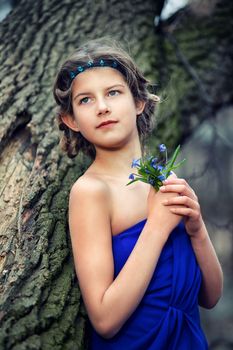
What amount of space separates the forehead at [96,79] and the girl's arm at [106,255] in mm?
391

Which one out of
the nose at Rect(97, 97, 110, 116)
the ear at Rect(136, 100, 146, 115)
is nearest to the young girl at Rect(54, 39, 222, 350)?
the nose at Rect(97, 97, 110, 116)

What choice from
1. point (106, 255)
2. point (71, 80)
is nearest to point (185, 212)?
point (106, 255)

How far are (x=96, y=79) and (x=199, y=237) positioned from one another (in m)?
0.71

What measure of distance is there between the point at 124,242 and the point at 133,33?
206 cm

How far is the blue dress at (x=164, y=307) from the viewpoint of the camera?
1.77 metres

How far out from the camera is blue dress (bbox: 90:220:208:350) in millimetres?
1773

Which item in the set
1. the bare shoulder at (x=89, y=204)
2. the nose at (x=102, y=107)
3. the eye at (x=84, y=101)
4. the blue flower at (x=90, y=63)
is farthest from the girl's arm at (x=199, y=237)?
the blue flower at (x=90, y=63)

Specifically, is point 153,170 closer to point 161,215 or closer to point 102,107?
point 161,215

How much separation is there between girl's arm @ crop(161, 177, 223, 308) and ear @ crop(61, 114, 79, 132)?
532 millimetres

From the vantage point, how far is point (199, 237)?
193 centimetres

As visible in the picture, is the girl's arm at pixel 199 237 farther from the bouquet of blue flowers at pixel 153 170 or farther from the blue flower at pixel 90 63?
the blue flower at pixel 90 63

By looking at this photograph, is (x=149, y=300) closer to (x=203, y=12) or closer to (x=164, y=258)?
(x=164, y=258)

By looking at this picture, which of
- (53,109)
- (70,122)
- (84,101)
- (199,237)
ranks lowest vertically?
(199,237)

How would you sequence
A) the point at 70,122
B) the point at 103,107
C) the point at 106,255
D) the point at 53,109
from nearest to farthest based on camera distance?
the point at 106,255
the point at 103,107
the point at 70,122
the point at 53,109
